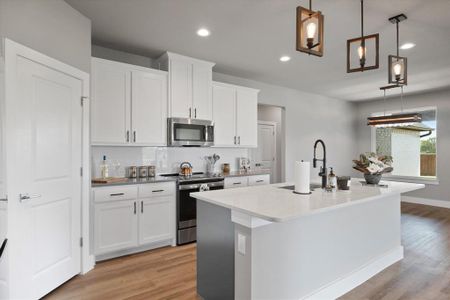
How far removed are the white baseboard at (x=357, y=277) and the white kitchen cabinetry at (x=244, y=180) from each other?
2.05m

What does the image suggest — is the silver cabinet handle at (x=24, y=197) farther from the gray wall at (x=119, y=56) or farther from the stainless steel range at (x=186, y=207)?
the gray wall at (x=119, y=56)

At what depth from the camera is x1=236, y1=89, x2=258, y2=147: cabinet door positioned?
4617 millimetres

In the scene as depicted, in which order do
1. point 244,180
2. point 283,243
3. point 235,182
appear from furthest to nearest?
point 244,180, point 235,182, point 283,243

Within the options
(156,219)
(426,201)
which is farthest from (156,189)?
(426,201)

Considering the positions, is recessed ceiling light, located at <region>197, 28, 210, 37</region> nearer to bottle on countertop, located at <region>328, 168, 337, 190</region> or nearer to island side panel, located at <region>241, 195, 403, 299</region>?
bottle on countertop, located at <region>328, 168, 337, 190</region>

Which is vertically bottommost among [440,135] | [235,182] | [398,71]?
[235,182]

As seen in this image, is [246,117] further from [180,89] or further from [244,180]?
[180,89]

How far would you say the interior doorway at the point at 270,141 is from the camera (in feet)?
20.8

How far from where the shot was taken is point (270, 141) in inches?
259

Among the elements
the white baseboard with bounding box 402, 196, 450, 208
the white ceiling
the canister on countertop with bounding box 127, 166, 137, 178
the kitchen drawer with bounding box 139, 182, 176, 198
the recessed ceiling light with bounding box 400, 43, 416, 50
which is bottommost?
the white baseboard with bounding box 402, 196, 450, 208

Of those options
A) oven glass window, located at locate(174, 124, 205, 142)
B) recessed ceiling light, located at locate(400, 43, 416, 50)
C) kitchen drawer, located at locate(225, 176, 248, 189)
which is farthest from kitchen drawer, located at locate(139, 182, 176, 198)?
recessed ceiling light, located at locate(400, 43, 416, 50)

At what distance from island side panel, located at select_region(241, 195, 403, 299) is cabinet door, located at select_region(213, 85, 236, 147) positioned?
7.92 feet

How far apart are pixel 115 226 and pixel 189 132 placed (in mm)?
1614

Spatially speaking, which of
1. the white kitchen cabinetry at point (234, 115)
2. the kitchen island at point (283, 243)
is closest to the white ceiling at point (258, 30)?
the white kitchen cabinetry at point (234, 115)
